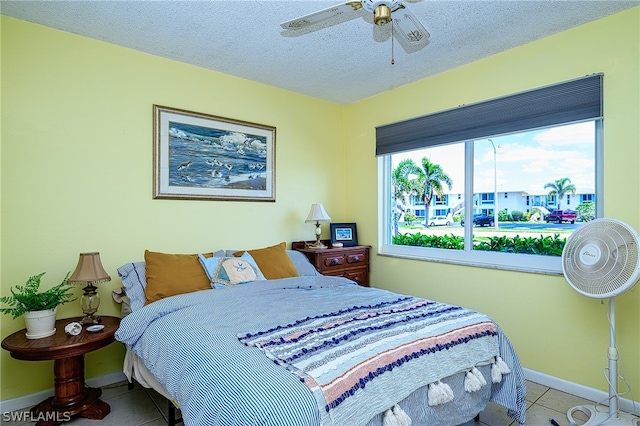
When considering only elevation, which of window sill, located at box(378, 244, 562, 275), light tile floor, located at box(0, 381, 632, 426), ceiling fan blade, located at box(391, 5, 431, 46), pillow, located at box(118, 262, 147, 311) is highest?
ceiling fan blade, located at box(391, 5, 431, 46)

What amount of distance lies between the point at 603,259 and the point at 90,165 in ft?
11.0

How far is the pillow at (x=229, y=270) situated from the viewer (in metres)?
2.57

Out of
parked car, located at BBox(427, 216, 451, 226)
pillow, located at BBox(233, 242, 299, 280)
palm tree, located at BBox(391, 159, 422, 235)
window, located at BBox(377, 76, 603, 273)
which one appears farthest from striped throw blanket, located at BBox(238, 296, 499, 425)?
palm tree, located at BBox(391, 159, 422, 235)

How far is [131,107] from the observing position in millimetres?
2750

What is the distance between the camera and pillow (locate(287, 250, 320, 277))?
315 cm

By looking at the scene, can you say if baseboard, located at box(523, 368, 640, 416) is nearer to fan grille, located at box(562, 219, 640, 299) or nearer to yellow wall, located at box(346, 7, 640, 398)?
yellow wall, located at box(346, 7, 640, 398)

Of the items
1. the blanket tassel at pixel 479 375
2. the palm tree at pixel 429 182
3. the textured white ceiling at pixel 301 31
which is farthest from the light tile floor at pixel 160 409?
the textured white ceiling at pixel 301 31

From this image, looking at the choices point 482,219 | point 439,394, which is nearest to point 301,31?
point 482,219

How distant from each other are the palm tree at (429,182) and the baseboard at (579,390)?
59.8 inches

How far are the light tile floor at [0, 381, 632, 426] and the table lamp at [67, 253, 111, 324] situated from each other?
58cm

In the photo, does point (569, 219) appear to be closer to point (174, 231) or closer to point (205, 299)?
point (205, 299)

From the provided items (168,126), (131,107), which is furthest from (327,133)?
(131,107)

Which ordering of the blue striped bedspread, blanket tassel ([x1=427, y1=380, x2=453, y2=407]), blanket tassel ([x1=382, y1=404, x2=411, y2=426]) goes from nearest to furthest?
1. the blue striped bedspread
2. blanket tassel ([x1=382, y1=404, x2=411, y2=426])
3. blanket tassel ([x1=427, y1=380, x2=453, y2=407])

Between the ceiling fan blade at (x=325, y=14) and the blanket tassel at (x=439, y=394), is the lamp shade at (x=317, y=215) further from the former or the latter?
the blanket tassel at (x=439, y=394)
